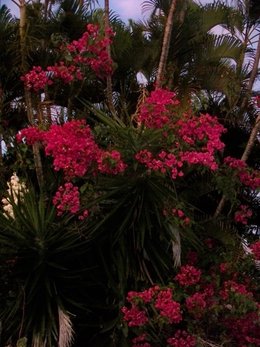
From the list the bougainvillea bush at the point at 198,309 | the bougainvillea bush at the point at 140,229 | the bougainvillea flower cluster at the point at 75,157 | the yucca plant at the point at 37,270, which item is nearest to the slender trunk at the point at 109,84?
the bougainvillea bush at the point at 140,229

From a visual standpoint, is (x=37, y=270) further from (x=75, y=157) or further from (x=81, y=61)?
(x=81, y=61)

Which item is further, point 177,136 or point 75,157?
point 177,136

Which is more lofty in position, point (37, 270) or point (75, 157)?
point (75, 157)

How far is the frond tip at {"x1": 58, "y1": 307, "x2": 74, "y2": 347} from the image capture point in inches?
247

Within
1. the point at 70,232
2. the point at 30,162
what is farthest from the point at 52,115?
the point at 70,232

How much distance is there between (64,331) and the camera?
6.34 m

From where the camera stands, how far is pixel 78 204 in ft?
21.4

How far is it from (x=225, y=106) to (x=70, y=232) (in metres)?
3.52

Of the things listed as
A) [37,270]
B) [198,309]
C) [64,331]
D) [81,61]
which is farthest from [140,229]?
[81,61]

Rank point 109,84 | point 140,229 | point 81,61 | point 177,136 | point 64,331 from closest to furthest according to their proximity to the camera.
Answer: point 64,331 < point 177,136 < point 140,229 < point 81,61 < point 109,84

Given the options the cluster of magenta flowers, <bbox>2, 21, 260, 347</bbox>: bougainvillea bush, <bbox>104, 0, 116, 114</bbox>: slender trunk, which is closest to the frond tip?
<bbox>2, 21, 260, 347</bbox>: bougainvillea bush

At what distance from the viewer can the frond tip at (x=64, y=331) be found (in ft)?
20.5

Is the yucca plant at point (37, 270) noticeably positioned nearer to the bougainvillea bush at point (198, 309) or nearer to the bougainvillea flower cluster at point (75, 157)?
the bougainvillea flower cluster at point (75, 157)

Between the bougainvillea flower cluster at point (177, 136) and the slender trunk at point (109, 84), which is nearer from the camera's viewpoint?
the bougainvillea flower cluster at point (177, 136)
